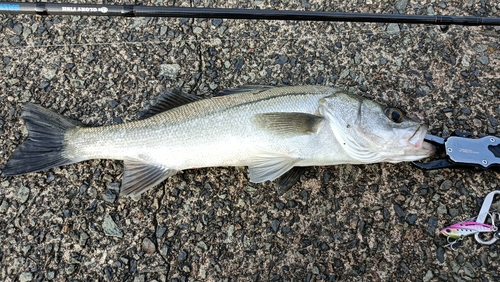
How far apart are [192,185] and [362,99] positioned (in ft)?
4.32

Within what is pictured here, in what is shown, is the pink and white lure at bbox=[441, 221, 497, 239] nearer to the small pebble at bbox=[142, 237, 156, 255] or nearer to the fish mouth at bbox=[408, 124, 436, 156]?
the fish mouth at bbox=[408, 124, 436, 156]

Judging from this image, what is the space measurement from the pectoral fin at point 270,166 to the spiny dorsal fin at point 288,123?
6.8 inches

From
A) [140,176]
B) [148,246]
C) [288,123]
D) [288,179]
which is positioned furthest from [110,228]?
[288,123]

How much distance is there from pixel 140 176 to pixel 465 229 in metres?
2.17

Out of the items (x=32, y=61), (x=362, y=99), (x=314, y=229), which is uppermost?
(x=32, y=61)

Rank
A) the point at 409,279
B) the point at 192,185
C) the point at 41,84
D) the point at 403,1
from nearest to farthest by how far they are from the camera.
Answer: the point at 409,279 < the point at 192,185 < the point at 41,84 < the point at 403,1

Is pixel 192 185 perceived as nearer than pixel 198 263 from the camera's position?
No

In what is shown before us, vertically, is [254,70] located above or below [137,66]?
below

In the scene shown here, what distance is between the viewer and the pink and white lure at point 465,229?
8.02 ft

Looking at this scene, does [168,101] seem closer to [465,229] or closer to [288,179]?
[288,179]

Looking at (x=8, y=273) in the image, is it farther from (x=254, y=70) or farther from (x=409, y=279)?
(x=409, y=279)

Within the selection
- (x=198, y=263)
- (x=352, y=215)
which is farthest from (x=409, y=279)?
(x=198, y=263)

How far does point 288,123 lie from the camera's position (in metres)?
2.38

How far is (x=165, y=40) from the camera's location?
312 centimetres
